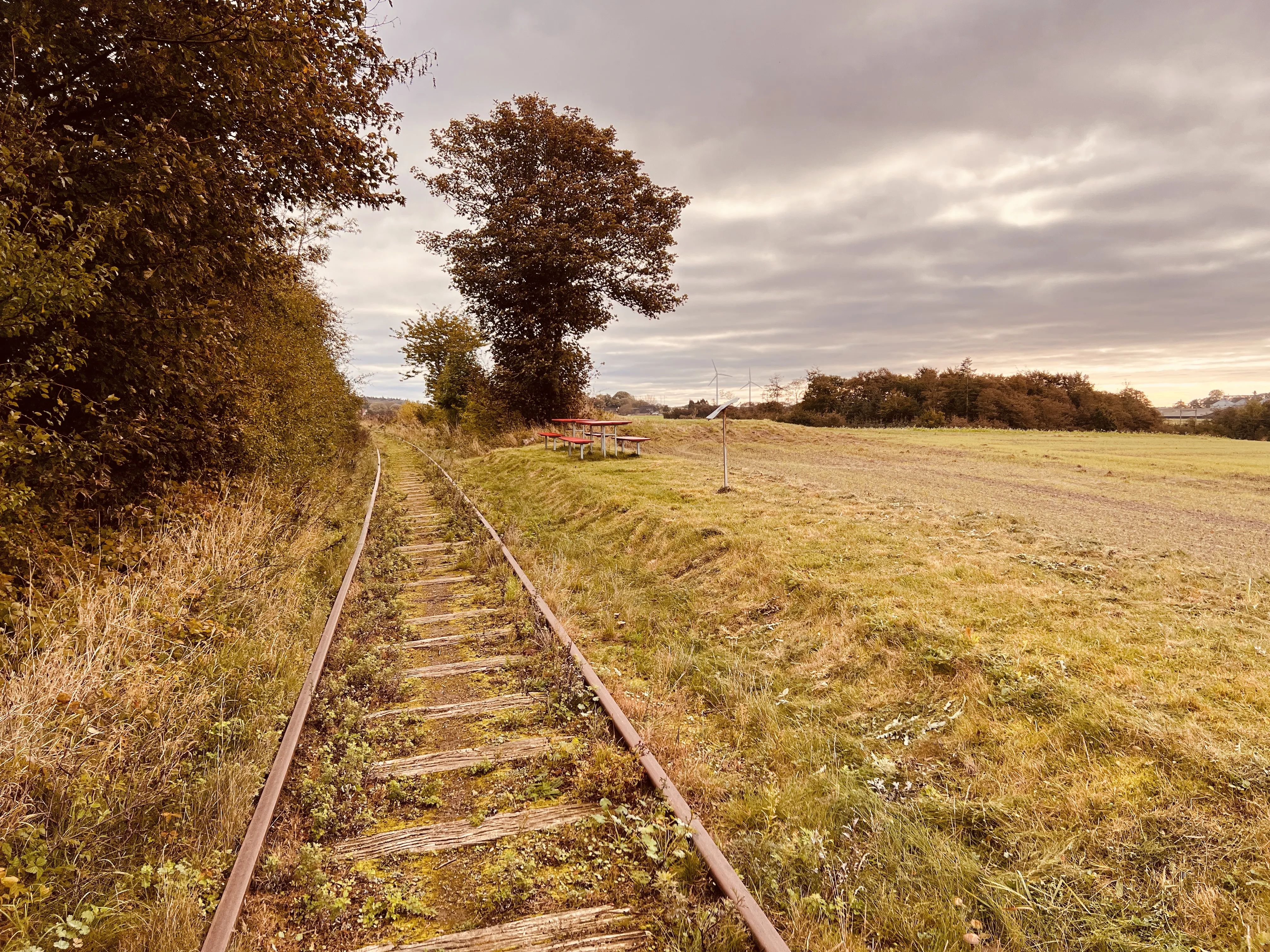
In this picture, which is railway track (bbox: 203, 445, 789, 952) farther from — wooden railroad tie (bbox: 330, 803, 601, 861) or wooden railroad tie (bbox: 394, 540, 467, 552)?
wooden railroad tie (bbox: 394, 540, 467, 552)

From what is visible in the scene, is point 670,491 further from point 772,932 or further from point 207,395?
point 772,932

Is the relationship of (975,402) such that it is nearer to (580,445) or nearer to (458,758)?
(580,445)

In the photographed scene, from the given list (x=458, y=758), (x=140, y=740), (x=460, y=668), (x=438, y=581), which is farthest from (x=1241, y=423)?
(x=140, y=740)

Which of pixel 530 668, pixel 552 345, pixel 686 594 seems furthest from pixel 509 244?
pixel 530 668

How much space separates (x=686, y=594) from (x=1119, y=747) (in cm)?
444

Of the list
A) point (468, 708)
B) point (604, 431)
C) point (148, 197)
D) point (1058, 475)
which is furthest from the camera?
point (604, 431)

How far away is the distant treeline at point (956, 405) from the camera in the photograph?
5303 centimetres

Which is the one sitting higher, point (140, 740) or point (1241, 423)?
point (1241, 423)

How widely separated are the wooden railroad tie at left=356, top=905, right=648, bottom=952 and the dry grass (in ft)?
3.32

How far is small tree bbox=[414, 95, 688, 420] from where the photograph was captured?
22.5m

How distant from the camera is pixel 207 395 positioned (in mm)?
6789

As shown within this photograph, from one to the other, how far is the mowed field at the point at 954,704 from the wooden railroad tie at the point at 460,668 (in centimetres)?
100

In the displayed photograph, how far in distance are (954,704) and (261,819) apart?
15.3ft

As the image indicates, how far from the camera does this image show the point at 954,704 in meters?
4.56
